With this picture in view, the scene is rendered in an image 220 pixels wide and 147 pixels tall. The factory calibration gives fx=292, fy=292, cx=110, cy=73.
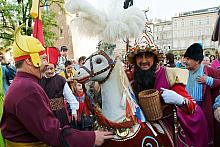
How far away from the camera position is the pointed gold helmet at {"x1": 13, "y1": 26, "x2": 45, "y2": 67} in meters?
2.32

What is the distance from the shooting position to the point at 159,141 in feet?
9.45

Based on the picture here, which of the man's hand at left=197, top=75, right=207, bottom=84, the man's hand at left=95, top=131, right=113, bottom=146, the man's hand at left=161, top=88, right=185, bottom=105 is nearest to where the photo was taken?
the man's hand at left=95, top=131, right=113, bottom=146

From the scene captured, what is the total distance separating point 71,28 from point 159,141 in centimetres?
144

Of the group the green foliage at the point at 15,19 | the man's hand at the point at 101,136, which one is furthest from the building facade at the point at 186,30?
the man's hand at the point at 101,136

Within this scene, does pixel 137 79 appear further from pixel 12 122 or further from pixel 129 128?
pixel 12 122

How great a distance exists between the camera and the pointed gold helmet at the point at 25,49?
91.4 inches

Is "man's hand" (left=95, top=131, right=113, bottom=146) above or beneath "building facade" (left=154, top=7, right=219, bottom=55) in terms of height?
beneath

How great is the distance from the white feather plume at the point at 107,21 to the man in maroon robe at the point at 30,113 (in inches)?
22.9

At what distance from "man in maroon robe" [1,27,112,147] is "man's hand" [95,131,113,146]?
24mm

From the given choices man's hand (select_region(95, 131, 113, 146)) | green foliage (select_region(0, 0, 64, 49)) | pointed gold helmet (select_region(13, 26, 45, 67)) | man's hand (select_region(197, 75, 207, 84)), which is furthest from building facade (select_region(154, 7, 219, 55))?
pointed gold helmet (select_region(13, 26, 45, 67))

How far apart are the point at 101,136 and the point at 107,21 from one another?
3.57 ft

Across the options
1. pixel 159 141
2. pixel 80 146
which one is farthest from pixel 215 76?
pixel 80 146

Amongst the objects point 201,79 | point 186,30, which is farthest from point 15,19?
point 186,30

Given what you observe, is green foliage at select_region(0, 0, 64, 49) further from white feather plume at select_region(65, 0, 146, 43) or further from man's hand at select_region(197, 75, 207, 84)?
white feather plume at select_region(65, 0, 146, 43)
